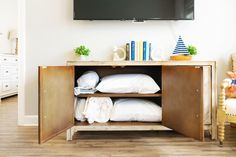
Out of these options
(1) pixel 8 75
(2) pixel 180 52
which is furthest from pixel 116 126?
(1) pixel 8 75

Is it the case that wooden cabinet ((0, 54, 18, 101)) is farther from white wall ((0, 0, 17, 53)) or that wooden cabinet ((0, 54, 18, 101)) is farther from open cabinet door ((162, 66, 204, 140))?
open cabinet door ((162, 66, 204, 140))

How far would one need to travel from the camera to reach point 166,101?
6.23 feet

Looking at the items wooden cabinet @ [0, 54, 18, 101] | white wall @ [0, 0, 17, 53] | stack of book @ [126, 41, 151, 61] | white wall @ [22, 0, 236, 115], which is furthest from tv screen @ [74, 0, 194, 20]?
white wall @ [0, 0, 17, 53]

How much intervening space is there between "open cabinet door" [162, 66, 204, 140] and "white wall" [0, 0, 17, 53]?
395cm

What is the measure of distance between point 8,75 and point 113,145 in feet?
10.4

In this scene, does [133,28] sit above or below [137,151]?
above

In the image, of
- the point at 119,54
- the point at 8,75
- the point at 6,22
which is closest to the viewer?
the point at 119,54

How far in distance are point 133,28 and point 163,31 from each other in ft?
1.03

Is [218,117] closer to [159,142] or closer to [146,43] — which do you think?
[159,142]

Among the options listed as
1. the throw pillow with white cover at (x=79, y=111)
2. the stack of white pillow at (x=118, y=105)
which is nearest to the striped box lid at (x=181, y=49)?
the stack of white pillow at (x=118, y=105)

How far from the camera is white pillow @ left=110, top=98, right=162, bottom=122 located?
196 centimetres

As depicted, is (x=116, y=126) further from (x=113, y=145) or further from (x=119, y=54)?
(x=119, y=54)

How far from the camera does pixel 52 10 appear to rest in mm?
2357

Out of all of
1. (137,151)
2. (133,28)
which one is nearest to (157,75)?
(133,28)
